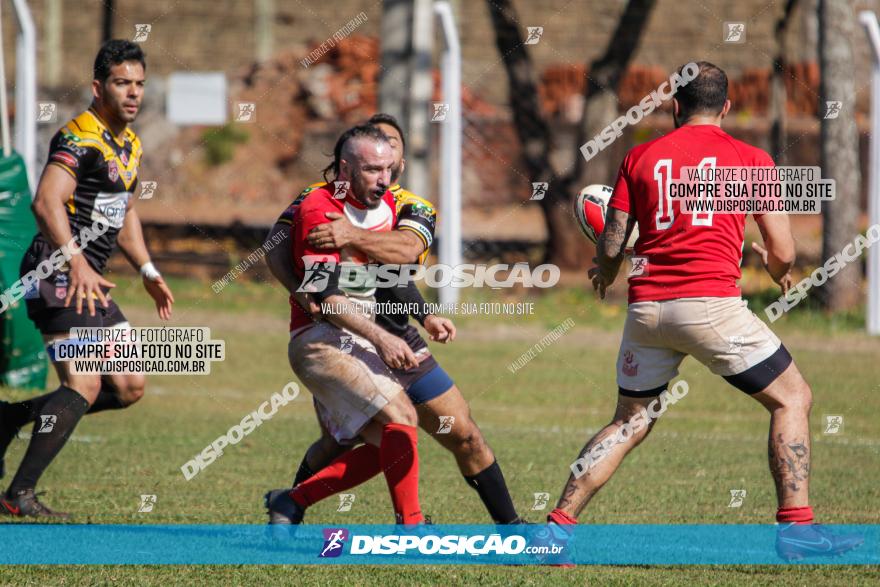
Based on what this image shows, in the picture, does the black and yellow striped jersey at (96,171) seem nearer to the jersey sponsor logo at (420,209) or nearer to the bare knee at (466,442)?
the jersey sponsor logo at (420,209)

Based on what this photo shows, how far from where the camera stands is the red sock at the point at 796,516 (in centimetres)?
566

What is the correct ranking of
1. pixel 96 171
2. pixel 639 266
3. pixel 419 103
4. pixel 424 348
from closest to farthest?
pixel 639 266 → pixel 424 348 → pixel 96 171 → pixel 419 103

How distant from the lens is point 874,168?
13758 mm

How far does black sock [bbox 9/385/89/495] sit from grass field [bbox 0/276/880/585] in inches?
13.5

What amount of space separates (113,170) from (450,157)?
837cm

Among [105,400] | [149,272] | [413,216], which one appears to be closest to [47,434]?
[105,400]

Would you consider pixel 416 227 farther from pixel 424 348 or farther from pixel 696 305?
pixel 696 305

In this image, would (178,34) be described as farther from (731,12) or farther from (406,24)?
(406,24)

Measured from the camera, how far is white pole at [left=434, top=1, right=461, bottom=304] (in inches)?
583

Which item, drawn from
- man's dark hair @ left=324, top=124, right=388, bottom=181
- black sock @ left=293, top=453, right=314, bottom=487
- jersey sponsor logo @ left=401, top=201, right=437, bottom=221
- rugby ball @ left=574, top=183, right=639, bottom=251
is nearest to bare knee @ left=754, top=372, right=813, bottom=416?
rugby ball @ left=574, top=183, right=639, bottom=251

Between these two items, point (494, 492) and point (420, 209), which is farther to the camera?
point (494, 492)

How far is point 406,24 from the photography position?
1680 centimetres

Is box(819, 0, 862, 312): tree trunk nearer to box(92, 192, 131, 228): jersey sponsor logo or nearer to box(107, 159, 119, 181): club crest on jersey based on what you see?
box(92, 192, 131, 228): jersey sponsor logo

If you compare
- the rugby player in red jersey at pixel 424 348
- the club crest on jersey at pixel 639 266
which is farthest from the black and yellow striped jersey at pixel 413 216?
the club crest on jersey at pixel 639 266
